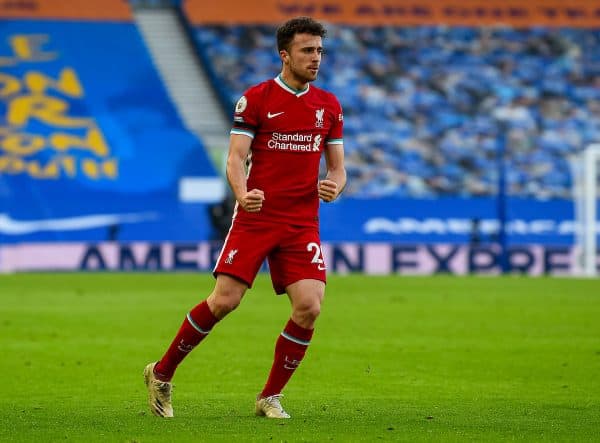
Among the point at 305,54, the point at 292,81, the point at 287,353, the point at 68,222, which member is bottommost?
the point at 68,222

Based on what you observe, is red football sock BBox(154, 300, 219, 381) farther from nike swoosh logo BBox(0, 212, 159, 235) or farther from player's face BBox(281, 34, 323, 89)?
nike swoosh logo BBox(0, 212, 159, 235)

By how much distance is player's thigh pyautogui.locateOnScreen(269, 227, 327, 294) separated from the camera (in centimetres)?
766

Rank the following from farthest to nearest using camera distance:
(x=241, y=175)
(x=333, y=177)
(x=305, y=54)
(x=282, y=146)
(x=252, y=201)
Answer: (x=333, y=177)
(x=282, y=146)
(x=305, y=54)
(x=241, y=175)
(x=252, y=201)

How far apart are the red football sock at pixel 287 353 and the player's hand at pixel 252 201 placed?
2.49 ft

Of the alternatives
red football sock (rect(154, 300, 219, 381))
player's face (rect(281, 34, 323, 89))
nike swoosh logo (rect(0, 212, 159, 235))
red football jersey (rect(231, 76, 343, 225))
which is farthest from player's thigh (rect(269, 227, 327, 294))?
nike swoosh logo (rect(0, 212, 159, 235))

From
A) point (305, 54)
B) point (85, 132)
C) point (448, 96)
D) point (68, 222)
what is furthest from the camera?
point (448, 96)

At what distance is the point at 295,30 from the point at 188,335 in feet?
6.26

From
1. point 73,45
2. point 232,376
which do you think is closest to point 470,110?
point 73,45

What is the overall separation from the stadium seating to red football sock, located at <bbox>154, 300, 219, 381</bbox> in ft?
92.1

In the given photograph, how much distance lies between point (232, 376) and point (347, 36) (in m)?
30.3

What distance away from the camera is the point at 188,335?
25.2 feet

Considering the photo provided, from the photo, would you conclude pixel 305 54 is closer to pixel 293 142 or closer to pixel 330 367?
pixel 293 142

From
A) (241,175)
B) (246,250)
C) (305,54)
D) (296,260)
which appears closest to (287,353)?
(296,260)

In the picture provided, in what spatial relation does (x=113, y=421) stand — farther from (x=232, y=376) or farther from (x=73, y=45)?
(x=73, y=45)
